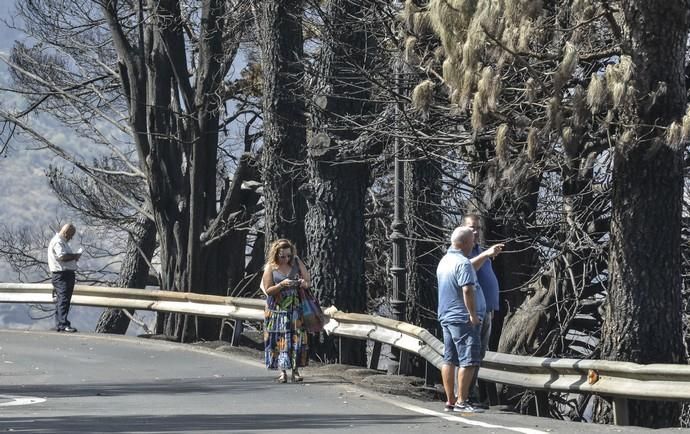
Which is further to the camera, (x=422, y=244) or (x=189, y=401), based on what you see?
(x=422, y=244)

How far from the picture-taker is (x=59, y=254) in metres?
22.5

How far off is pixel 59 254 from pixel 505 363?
10790 mm

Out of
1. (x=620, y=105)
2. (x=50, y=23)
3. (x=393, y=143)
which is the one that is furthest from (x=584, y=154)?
(x=50, y=23)

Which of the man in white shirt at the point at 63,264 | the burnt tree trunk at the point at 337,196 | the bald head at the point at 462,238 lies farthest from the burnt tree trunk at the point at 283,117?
the bald head at the point at 462,238

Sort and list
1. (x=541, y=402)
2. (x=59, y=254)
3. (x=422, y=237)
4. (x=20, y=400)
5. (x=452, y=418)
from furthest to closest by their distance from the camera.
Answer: (x=59, y=254) < (x=422, y=237) < (x=541, y=402) < (x=20, y=400) < (x=452, y=418)

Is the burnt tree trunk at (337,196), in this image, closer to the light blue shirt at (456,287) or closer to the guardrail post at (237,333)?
the guardrail post at (237,333)

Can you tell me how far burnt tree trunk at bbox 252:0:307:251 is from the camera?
20.5m

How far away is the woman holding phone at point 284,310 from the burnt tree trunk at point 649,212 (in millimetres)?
3324

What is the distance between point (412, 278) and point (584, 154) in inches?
283

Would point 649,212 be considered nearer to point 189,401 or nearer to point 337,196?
point 189,401

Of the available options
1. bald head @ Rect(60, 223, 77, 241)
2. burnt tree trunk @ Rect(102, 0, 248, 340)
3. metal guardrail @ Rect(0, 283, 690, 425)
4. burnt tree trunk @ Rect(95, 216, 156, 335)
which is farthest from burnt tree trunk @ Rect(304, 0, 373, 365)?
burnt tree trunk @ Rect(95, 216, 156, 335)

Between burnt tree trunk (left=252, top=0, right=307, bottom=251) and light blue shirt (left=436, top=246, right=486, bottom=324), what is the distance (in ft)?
24.1

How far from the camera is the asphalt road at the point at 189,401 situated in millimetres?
11211

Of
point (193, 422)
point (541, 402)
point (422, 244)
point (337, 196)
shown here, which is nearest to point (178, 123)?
point (422, 244)
